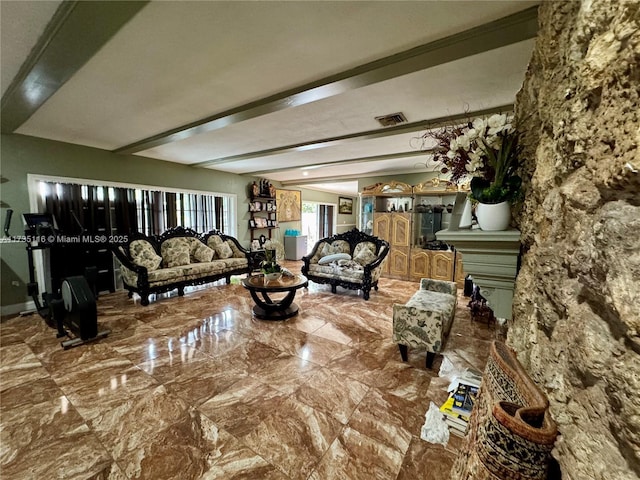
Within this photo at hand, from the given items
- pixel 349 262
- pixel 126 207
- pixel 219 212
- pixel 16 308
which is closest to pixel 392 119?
pixel 349 262

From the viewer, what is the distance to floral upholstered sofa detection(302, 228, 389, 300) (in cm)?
449

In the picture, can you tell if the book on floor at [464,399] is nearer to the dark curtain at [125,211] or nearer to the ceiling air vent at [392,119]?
the ceiling air vent at [392,119]

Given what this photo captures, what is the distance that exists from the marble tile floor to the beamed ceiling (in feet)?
8.17

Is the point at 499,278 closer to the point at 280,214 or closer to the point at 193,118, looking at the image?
the point at 193,118

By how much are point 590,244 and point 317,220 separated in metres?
9.81

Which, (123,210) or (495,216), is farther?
(123,210)

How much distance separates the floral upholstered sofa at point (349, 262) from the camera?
4488 millimetres

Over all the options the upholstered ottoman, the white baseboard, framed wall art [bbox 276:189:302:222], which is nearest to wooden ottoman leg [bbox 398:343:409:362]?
the upholstered ottoman

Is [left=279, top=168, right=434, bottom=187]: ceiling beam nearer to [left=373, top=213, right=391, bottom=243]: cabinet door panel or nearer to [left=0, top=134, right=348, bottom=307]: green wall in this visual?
[left=373, top=213, right=391, bottom=243]: cabinet door panel

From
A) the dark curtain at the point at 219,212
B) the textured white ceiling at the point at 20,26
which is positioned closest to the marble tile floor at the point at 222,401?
the textured white ceiling at the point at 20,26

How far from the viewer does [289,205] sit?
8148 mm

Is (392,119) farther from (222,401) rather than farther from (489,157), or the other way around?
(222,401)

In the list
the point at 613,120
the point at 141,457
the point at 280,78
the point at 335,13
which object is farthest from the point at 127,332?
the point at 613,120

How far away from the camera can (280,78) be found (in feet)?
7.01
